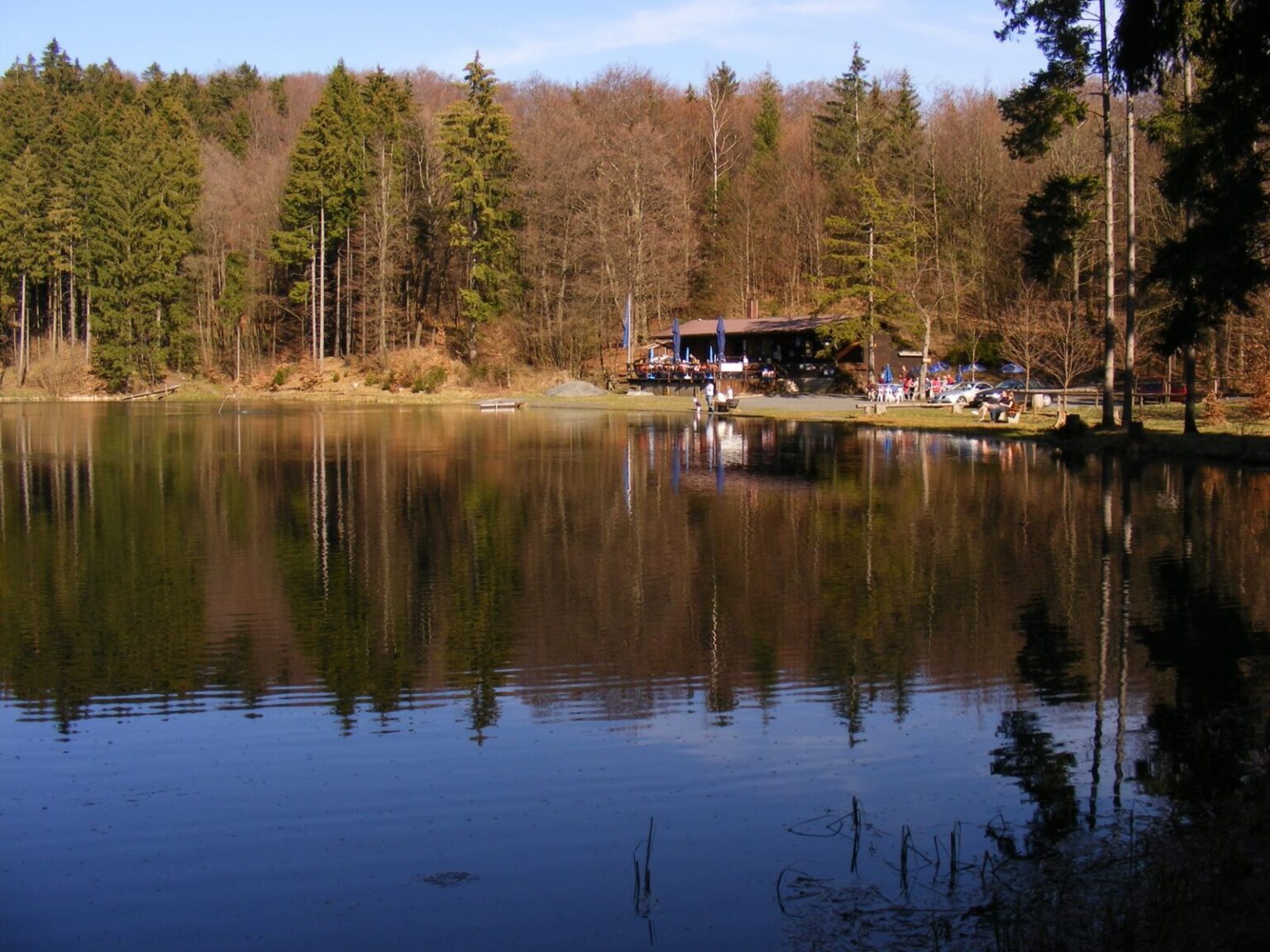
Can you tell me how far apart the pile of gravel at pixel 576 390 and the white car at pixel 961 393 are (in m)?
19.5

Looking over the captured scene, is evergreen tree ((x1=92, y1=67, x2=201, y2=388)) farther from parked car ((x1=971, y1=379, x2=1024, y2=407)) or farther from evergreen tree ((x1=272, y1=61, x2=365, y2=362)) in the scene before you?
parked car ((x1=971, y1=379, x2=1024, y2=407))

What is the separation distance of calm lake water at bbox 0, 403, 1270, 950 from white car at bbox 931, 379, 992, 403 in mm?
30738

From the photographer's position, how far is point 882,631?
1341 cm

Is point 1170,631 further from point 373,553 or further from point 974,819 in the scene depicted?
point 373,553

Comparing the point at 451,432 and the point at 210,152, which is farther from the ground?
the point at 210,152

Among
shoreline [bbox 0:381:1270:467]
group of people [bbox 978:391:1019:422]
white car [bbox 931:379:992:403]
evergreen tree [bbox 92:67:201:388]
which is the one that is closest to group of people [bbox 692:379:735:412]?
shoreline [bbox 0:381:1270:467]

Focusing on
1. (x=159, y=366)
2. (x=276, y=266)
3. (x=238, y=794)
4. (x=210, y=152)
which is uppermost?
(x=210, y=152)

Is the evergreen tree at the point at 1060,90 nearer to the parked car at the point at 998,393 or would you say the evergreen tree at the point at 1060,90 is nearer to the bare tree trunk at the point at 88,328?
the parked car at the point at 998,393

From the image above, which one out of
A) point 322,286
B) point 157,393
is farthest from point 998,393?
point 157,393

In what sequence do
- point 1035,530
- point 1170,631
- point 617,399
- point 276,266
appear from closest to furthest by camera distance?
point 1170,631 → point 1035,530 → point 617,399 → point 276,266

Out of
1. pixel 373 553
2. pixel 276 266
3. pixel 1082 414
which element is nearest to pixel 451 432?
pixel 1082 414

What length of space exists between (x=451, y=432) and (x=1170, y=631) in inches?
1427

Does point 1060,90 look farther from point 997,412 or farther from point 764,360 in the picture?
point 764,360

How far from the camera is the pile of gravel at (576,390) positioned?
70.4 meters
